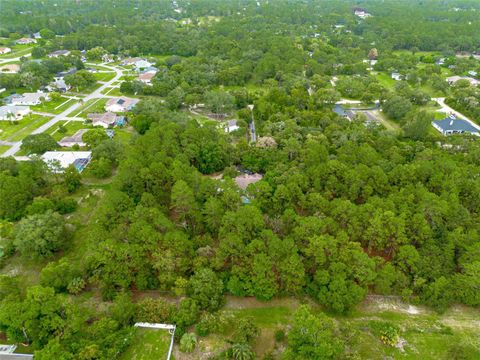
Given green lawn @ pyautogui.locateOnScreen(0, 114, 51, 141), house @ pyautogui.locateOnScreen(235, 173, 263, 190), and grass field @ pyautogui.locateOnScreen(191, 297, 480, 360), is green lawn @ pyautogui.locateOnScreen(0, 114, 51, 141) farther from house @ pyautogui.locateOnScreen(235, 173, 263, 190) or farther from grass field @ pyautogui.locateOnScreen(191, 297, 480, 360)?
grass field @ pyautogui.locateOnScreen(191, 297, 480, 360)

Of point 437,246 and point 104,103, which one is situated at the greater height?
point 437,246

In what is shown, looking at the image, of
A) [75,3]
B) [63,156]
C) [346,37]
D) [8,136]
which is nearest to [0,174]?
[63,156]

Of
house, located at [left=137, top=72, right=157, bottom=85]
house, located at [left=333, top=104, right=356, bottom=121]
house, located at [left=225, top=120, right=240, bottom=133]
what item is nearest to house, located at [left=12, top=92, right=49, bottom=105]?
house, located at [left=137, top=72, right=157, bottom=85]

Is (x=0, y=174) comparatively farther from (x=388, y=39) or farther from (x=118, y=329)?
(x=388, y=39)

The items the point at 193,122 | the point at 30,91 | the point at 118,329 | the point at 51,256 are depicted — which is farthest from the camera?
the point at 30,91

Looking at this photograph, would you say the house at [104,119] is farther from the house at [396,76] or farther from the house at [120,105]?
the house at [396,76]

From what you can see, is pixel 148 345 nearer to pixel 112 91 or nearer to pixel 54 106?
pixel 54 106
